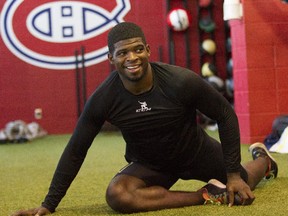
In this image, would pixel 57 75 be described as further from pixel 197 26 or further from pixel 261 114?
pixel 261 114

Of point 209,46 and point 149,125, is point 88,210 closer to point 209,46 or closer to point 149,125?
point 149,125

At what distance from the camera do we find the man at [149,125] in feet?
7.92

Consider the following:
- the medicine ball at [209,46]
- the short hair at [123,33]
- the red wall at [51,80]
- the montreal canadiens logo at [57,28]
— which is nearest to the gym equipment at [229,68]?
the medicine ball at [209,46]

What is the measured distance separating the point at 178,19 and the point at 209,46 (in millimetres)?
562

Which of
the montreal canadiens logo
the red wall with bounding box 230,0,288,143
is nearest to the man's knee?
the red wall with bounding box 230,0,288,143

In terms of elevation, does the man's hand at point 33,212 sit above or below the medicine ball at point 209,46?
below

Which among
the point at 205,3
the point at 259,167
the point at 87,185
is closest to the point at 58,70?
the point at 205,3

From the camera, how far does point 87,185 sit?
3508mm

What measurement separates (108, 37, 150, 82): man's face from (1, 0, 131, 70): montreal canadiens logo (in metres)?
5.43

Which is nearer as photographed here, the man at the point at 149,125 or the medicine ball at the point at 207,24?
the man at the point at 149,125

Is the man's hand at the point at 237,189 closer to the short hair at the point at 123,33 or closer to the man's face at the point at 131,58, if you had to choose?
the man's face at the point at 131,58

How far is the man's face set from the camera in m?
2.34

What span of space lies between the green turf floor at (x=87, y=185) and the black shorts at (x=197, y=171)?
187 mm

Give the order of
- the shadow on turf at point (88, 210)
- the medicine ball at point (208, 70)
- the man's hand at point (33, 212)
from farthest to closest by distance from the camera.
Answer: the medicine ball at point (208, 70)
the shadow on turf at point (88, 210)
the man's hand at point (33, 212)
